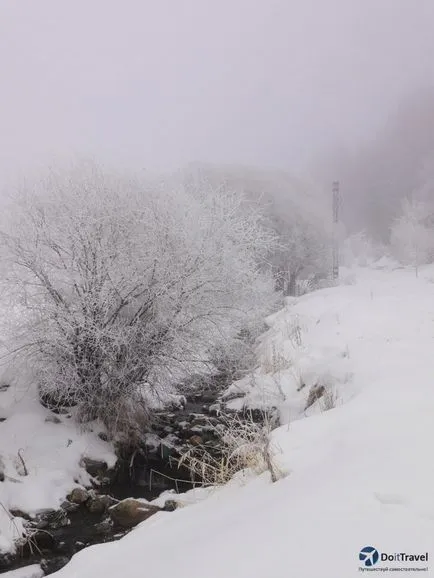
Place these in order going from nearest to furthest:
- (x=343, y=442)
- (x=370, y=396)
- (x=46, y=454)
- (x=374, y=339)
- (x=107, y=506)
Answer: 1. (x=343, y=442)
2. (x=370, y=396)
3. (x=107, y=506)
4. (x=46, y=454)
5. (x=374, y=339)

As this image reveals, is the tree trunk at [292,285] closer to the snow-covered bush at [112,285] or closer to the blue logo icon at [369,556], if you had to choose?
the snow-covered bush at [112,285]

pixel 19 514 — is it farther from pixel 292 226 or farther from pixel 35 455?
pixel 292 226

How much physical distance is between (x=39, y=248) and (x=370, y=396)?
7082 mm

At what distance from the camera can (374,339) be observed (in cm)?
1119

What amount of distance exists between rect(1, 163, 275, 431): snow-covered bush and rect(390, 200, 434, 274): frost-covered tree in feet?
121

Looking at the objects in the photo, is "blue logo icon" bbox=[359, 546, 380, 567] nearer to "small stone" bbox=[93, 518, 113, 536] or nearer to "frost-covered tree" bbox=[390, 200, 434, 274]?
"small stone" bbox=[93, 518, 113, 536]

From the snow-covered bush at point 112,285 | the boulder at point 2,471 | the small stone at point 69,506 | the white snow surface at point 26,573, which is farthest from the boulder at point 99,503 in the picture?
the snow-covered bush at point 112,285

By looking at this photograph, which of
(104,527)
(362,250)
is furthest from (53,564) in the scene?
(362,250)

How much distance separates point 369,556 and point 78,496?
6924mm

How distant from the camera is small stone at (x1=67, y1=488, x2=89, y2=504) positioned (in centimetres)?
831

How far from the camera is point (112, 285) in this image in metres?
9.98

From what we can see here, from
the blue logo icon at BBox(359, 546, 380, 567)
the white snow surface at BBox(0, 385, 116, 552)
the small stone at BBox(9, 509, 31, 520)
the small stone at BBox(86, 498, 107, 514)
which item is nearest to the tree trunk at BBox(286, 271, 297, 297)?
the white snow surface at BBox(0, 385, 116, 552)

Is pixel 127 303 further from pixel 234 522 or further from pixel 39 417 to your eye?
pixel 234 522

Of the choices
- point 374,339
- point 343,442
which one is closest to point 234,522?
point 343,442
